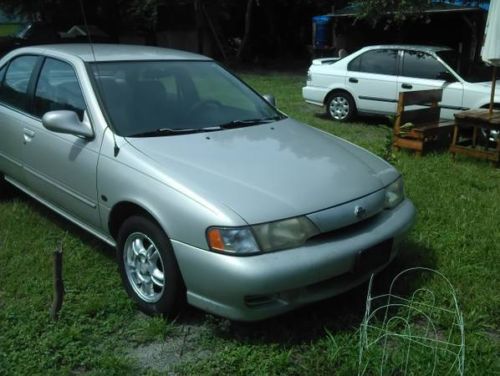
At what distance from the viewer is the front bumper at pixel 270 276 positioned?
2682mm

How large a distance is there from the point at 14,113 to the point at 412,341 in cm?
358

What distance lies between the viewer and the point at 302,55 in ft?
78.2

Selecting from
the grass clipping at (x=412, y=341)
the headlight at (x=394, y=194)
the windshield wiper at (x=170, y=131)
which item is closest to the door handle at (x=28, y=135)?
the windshield wiper at (x=170, y=131)

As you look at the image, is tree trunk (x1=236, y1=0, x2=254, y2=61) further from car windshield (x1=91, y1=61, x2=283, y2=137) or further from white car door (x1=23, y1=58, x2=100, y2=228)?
white car door (x1=23, y1=58, x2=100, y2=228)

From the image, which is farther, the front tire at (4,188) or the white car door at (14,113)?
the front tire at (4,188)

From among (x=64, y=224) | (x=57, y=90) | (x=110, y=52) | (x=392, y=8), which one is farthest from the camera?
(x=392, y=8)

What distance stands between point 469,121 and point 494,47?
3.36 feet

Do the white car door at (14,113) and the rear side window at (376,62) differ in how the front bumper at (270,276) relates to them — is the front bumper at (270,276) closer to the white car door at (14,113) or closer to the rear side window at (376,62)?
the white car door at (14,113)

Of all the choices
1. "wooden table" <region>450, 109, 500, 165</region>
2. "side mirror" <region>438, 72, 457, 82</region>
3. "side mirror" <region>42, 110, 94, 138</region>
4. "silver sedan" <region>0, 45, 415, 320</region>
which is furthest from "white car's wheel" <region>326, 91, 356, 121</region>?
"side mirror" <region>42, 110, 94, 138</region>

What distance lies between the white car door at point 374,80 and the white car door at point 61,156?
6067 mm

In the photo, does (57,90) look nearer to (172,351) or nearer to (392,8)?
(172,351)

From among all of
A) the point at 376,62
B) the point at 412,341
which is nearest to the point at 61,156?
the point at 412,341

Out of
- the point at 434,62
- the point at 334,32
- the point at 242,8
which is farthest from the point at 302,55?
the point at 434,62

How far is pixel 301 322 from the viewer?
3170 mm
